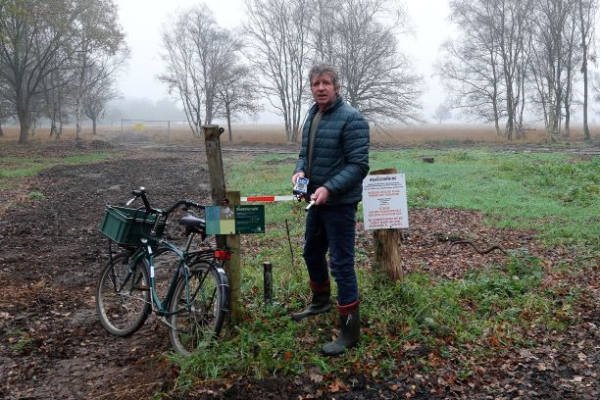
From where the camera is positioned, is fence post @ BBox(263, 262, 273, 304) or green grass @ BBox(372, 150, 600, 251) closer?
fence post @ BBox(263, 262, 273, 304)

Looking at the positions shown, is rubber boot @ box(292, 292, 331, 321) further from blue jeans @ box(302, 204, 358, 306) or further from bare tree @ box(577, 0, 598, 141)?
bare tree @ box(577, 0, 598, 141)

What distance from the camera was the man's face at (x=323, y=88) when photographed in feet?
13.2

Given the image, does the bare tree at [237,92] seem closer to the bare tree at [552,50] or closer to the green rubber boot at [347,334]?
the bare tree at [552,50]

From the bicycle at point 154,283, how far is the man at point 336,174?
0.89 meters

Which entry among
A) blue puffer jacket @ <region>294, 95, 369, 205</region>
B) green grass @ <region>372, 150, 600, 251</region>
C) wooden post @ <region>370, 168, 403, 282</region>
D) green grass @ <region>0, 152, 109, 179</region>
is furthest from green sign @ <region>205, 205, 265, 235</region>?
green grass @ <region>0, 152, 109, 179</region>

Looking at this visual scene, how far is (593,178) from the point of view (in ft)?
43.8

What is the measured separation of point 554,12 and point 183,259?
40.9m

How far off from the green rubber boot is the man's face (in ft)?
5.60

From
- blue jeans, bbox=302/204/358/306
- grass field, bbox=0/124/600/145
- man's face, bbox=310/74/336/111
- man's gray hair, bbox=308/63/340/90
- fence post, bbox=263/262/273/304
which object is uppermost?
grass field, bbox=0/124/600/145

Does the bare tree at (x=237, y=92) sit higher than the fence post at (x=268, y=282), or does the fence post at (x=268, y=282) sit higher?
the bare tree at (x=237, y=92)

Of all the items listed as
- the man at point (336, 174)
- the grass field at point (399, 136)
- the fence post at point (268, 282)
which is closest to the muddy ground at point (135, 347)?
the man at point (336, 174)

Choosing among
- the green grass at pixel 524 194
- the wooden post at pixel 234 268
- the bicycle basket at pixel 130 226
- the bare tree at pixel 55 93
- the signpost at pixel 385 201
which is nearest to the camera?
the wooden post at pixel 234 268

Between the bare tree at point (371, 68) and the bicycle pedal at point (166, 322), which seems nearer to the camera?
the bicycle pedal at point (166, 322)

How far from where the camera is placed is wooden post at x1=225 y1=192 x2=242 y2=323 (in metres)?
4.39
